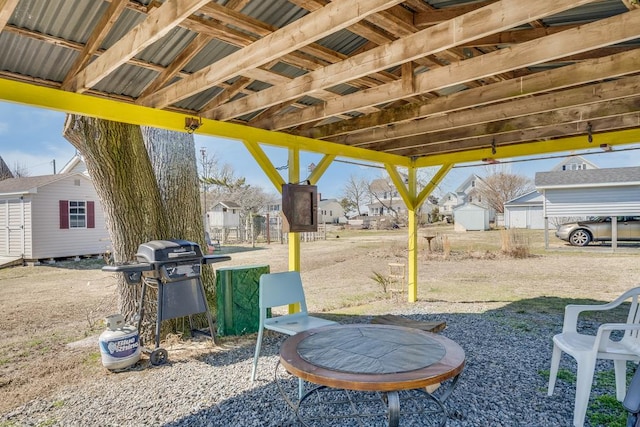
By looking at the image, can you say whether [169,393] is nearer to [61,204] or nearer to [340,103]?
[340,103]

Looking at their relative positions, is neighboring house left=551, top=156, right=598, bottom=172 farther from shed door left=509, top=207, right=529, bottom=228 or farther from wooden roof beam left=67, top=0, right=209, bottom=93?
wooden roof beam left=67, top=0, right=209, bottom=93

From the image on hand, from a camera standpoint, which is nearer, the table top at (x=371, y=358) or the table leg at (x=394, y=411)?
the table leg at (x=394, y=411)

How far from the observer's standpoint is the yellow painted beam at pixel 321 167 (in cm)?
473

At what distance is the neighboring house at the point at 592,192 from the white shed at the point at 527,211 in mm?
7730

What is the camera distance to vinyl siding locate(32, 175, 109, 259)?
11.3 metres

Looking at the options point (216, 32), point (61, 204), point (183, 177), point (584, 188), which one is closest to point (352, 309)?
point (183, 177)

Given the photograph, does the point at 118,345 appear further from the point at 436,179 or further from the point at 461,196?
the point at 461,196

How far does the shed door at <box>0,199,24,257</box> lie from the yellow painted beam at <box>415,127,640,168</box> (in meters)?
11.5

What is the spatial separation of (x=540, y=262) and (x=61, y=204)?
14236 millimetres

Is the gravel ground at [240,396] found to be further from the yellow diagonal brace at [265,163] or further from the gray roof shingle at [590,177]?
the gray roof shingle at [590,177]

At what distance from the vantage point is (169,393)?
10.2 feet

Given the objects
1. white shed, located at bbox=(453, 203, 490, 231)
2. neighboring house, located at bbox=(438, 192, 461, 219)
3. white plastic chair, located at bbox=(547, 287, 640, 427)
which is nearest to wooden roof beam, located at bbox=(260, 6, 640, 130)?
white plastic chair, located at bbox=(547, 287, 640, 427)

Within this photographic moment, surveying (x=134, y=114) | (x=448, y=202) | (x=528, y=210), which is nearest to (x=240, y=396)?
(x=134, y=114)

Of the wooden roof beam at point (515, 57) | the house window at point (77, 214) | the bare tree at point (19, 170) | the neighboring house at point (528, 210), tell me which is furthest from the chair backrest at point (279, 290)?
the bare tree at point (19, 170)
